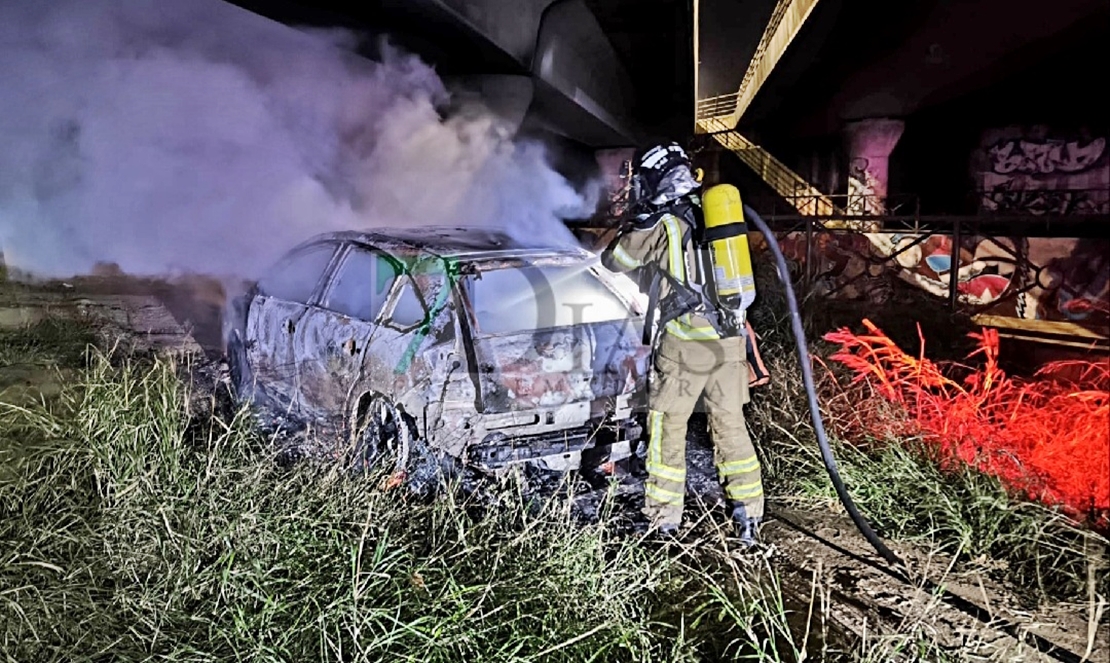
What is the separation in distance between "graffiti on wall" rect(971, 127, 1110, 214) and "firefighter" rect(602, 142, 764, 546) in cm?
79

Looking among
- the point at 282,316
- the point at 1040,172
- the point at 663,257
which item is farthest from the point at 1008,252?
the point at 282,316

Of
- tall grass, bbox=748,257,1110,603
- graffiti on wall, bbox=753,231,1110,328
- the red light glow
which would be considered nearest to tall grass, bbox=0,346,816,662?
tall grass, bbox=748,257,1110,603

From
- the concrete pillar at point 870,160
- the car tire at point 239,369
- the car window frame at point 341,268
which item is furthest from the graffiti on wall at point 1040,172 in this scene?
the car tire at point 239,369

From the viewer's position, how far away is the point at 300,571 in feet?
8.35

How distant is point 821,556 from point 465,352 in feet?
5.08

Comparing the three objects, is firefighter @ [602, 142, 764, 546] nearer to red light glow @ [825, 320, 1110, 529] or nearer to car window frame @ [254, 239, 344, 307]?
red light glow @ [825, 320, 1110, 529]

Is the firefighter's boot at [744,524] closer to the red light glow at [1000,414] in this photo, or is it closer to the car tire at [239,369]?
the red light glow at [1000,414]

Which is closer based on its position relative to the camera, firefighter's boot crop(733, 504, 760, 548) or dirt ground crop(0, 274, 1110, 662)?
dirt ground crop(0, 274, 1110, 662)

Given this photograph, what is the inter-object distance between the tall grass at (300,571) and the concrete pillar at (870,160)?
1422 millimetres

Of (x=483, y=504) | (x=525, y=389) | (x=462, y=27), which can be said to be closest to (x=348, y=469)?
(x=483, y=504)

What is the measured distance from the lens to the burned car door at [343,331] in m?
3.06

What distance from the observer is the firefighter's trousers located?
2824 mm

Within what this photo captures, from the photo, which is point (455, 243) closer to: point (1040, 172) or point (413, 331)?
point (413, 331)

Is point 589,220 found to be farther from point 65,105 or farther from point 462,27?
point 65,105
